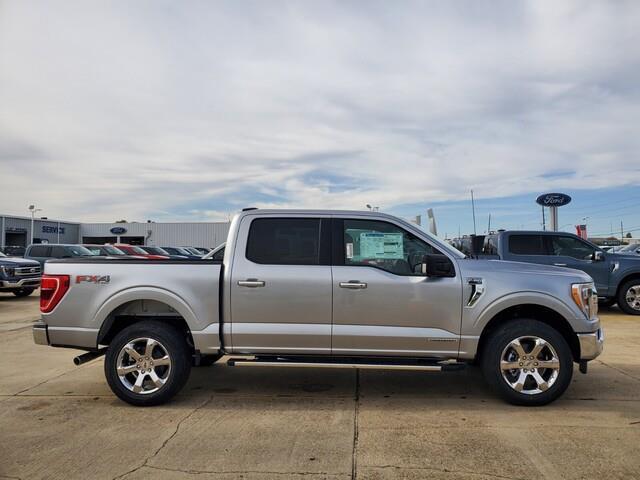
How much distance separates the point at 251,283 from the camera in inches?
196

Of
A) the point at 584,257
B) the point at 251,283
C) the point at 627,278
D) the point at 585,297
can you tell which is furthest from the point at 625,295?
the point at 251,283

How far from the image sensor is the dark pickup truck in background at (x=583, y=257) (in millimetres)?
11102

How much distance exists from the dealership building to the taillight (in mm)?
51066

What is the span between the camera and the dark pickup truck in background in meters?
11.1

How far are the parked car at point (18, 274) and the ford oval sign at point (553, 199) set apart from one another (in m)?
17.7

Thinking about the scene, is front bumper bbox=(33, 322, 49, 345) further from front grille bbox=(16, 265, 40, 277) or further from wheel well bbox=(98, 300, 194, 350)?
front grille bbox=(16, 265, 40, 277)

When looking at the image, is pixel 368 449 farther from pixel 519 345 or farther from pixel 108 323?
pixel 108 323

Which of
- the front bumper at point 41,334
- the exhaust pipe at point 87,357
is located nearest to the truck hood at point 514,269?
the exhaust pipe at point 87,357

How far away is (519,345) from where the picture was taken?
4.85m

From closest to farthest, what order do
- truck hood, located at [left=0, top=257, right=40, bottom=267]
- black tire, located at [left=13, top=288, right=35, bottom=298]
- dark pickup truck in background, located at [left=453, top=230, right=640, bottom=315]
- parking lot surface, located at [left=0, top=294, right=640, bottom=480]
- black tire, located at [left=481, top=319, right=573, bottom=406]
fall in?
parking lot surface, located at [left=0, top=294, right=640, bottom=480] < black tire, located at [left=481, top=319, right=573, bottom=406] < dark pickup truck in background, located at [left=453, top=230, right=640, bottom=315] < truck hood, located at [left=0, top=257, right=40, bottom=267] < black tire, located at [left=13, top=288, right=35, bottom=298]

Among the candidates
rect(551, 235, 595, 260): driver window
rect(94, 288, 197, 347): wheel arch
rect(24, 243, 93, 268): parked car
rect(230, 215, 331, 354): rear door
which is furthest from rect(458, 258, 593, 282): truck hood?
rect(24, 243, 93, 268): parked car

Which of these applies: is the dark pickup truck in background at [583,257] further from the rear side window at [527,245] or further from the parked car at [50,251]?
the parked car at [50,251]

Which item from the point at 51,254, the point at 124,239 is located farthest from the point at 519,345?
the point at 124,239

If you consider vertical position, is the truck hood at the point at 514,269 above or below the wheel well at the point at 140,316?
above
